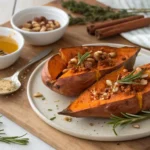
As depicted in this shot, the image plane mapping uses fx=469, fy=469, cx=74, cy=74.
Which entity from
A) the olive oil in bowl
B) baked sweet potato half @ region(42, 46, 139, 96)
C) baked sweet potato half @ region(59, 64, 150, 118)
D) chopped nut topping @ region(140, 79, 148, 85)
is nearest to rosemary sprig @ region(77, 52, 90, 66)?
baked sweet potato half @ region(42, 46, 139, 96)

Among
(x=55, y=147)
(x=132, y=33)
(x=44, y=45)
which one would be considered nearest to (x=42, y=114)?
(x=55, y=147)

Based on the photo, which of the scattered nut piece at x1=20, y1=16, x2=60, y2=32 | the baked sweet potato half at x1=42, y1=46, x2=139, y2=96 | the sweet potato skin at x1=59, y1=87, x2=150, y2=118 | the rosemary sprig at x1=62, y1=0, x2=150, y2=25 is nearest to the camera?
the sweet potato skin at x1=59, y1=87, x2=150, y2=118

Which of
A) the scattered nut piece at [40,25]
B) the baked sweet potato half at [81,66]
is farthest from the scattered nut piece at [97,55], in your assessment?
the scattered nut piece at [40,25]

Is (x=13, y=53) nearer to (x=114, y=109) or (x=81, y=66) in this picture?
(x=81, y=66)

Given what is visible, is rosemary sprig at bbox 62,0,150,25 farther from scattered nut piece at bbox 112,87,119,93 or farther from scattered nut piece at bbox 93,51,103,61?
scattered nut piece at bbox 112,87,119,93

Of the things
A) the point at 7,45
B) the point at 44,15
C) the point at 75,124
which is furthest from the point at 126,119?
the point at 44,15

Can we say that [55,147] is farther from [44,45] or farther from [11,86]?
[44,45]
